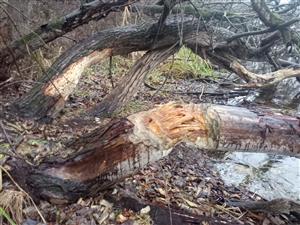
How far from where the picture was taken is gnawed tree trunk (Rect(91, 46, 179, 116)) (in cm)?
449

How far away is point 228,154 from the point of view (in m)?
4.43

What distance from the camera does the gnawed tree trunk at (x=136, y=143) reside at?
2.34 meters

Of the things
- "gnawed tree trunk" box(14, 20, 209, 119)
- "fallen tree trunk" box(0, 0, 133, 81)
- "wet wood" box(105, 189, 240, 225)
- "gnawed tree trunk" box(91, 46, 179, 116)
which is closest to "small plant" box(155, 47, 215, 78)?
"gnawed tree trunk" box(91, 46, 179, 116)

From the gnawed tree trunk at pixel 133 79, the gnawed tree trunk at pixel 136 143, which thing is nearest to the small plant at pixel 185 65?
the gnawed tree trunk at pixel 133 79

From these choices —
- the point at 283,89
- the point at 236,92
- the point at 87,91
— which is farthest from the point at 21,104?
the point at 283,89

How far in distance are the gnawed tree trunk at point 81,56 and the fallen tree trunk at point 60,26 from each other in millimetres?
242

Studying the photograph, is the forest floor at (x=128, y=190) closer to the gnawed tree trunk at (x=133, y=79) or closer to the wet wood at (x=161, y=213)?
the wet wood at (x=161, y=213)

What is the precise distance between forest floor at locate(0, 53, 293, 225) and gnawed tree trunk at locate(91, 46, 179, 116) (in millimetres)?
145

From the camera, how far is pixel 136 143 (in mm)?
2350

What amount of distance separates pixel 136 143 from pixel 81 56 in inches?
79.5

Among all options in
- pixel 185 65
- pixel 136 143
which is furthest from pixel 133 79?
pixel 185 65

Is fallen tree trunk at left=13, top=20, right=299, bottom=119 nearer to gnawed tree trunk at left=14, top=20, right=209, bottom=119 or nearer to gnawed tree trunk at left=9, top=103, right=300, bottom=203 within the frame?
gnawed tree trunk at left=14, top=20, right=209, bottom=119

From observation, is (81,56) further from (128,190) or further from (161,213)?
(161,213)

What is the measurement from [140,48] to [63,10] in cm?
208
